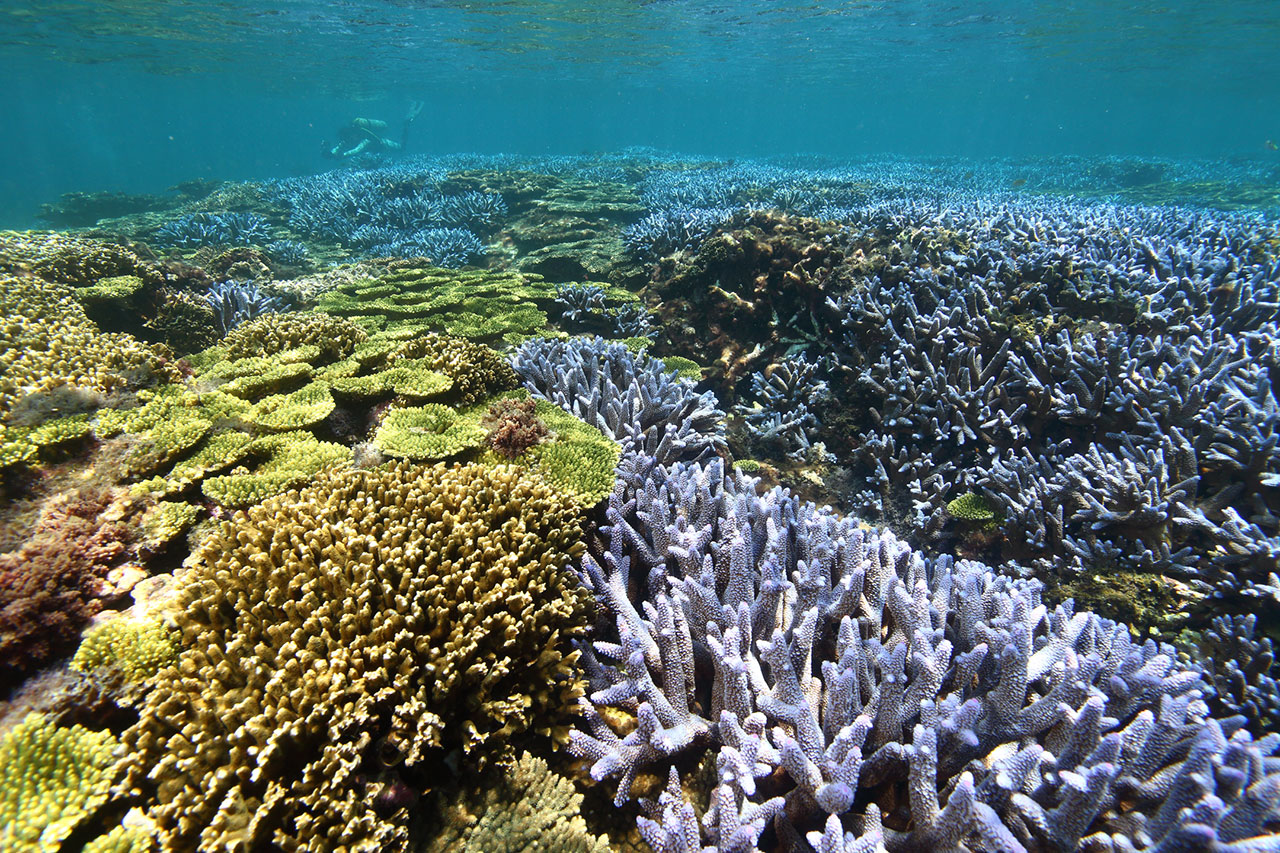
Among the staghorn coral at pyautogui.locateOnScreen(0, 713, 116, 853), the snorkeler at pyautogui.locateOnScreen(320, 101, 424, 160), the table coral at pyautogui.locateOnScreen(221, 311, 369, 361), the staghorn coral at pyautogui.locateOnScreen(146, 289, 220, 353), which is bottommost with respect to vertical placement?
the staghorn coral at pyautogui.locateOnScreen(0, 713, 116, 853)

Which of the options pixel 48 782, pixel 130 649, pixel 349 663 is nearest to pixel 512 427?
A: pixel 349 663

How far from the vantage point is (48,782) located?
6.33 ft

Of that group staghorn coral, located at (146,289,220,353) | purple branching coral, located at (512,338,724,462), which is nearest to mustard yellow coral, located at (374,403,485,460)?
purple branching coral, located at (512,338,724,462)

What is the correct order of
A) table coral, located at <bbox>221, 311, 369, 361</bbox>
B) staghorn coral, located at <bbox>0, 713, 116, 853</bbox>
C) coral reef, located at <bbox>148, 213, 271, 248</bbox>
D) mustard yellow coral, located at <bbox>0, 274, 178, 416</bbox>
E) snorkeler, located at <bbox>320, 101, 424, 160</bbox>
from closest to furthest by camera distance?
staghorn coral, located at <bbox>0, 713, 116, 853</bbox> → mustard yellow coral, located at <bbox>0, 274, 178, 416</bbox> → table coral, located at <bbox>221, 311, 369, 361</bbox> → coral reef, located at <bbox>148, 213, 271, 248</bbox> → snorkeler, located at <bbox>320, 101, 424, 160</bbox>

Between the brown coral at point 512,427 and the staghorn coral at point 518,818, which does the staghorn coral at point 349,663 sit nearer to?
the staghorn coral at point 518,818

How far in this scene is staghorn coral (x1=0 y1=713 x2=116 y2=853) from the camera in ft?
5.91

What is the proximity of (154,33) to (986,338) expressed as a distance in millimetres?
51616

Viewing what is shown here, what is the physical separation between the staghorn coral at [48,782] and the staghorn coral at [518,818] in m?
1.24

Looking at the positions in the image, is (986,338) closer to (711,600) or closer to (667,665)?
(711,600)

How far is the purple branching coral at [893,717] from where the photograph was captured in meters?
1.97

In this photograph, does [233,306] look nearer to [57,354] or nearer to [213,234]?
[57,354]

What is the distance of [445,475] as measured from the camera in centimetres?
313

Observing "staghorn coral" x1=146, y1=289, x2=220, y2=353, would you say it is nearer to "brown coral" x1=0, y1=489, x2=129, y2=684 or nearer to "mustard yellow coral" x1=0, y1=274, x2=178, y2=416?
"mustard yellow coral" x1=0, y1=274, x2=178, y2=416

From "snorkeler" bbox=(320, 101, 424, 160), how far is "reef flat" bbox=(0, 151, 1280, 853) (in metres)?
36.1
